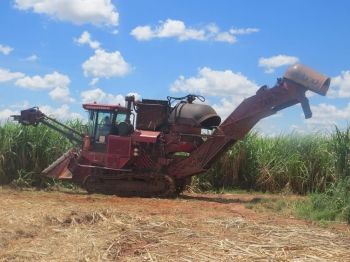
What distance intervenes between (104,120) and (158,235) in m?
7.88

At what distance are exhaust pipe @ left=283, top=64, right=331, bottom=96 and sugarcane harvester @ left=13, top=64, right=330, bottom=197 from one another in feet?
0.40

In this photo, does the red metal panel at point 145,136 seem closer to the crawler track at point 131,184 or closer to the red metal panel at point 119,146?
the red metal panel at point 119,146

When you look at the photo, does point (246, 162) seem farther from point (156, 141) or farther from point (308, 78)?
point (308, 78)

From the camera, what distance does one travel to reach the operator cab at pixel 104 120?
51.3 ft

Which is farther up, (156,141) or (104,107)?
(104,107)

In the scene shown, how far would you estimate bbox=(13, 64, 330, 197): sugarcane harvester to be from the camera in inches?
587

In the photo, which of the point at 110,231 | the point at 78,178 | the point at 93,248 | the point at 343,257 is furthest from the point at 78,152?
the point at 343,257

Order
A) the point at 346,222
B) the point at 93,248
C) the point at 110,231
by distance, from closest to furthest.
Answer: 1. the point at 93,248
2. the point at 110,231
3. the point at 346,222

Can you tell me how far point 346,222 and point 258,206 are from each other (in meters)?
3.00

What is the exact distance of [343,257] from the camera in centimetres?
697

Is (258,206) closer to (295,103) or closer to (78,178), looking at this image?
(295,103)

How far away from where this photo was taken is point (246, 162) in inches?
733

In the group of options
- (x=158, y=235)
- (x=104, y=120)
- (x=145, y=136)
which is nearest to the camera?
(x=158, y=235)

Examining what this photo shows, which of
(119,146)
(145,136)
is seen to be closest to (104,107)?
(119,146)
